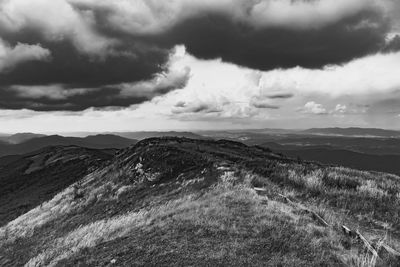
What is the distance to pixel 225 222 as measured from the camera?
13.8 meters

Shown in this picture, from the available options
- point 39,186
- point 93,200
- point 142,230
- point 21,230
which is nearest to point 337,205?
point 142,230

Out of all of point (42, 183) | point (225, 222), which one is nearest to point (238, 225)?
point (225, 222)

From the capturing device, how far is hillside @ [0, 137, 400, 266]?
11117 millimetres

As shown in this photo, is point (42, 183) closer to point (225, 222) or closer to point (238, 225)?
point (225, 222)

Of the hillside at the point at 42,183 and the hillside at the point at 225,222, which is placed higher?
the hillside at the point at 225,222

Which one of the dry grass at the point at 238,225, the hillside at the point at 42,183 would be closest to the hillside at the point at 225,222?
the dry grass at the point at 238,225

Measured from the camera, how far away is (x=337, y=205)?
64.1ft

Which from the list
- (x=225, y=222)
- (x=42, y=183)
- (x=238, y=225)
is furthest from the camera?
(x=42, y=183)

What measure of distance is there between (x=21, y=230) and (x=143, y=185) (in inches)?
534

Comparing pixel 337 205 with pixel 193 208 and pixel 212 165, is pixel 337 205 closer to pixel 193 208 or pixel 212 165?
pixel 193 208

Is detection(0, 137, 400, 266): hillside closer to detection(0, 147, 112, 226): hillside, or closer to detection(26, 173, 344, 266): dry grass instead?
detection(26, 173, 344, 266): dry grass

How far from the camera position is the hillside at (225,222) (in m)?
11.1

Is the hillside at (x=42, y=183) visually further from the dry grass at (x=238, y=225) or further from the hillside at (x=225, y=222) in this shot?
the dry grass at (x=238, y=225)

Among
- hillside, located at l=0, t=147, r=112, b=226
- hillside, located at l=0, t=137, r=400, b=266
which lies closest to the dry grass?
hillside, located at l=0, t=137, r=400, b=266
